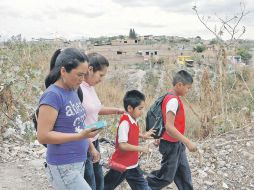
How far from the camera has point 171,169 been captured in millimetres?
3133

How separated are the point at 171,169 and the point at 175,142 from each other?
0.23 metres

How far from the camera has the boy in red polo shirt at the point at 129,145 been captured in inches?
109

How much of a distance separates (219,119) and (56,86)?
3608mm

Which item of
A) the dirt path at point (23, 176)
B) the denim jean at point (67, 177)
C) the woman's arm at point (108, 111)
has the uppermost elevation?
the woman's arm at point (108, 111)

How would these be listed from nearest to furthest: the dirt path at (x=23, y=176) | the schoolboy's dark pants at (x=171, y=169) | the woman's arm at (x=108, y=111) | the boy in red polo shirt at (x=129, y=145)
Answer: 1. the boy in red polo shirt at (x=129, y=145)
2. the woman's arm at (x=108, y=111)
3. the schoolboy's dark pants at (x=171, y=169)
4. the dirt path at (x=23, y=176)

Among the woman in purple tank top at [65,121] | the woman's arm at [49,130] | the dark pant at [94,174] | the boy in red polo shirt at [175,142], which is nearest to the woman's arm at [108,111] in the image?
the dark pant at [94,174]

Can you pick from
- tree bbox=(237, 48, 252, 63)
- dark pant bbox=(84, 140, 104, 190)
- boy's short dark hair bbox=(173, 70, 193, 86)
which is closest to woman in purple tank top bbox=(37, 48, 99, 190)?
dark pant bbox=(84, 140, 104, 190)

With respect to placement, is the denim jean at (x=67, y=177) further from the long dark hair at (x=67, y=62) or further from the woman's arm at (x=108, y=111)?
the woman's arm at (x=108, y=111)

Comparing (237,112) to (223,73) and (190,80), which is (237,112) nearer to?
(223,73)

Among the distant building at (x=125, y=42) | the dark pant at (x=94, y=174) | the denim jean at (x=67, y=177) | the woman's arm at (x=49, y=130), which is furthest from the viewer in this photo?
the distant building at (x=125, y=42)

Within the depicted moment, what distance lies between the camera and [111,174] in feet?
9.48

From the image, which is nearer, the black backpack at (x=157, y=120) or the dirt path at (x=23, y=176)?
the black backpack at (x=157, y=120)

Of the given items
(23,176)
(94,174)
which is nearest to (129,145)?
(94,174)

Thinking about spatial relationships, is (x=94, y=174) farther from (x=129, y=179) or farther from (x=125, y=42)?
(x=125, y=42)
